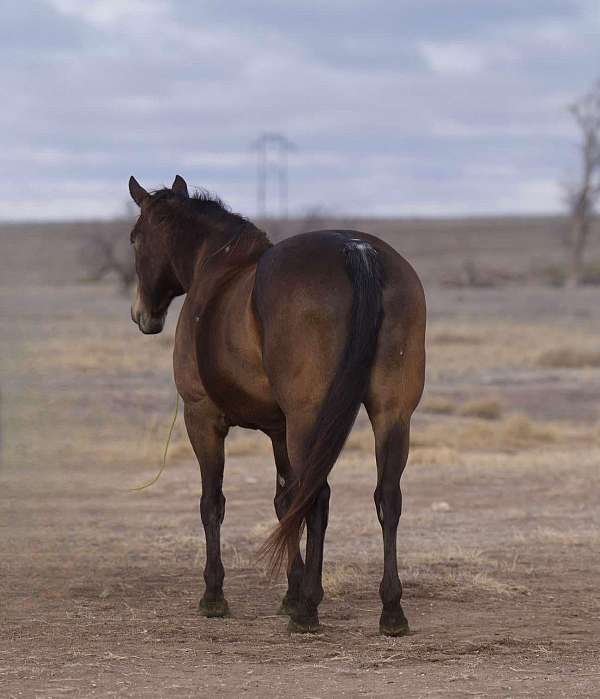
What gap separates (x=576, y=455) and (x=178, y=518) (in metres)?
5.45

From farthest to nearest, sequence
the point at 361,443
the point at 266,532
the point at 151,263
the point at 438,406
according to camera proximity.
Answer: the point at 438,406
the point at 361,443
the point at 266,532
the point at 151,263

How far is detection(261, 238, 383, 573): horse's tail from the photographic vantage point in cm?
590

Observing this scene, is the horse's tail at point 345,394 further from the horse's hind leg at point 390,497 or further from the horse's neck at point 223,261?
the horse's neck at point 223,261

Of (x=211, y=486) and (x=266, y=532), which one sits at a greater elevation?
(x=211, y=486)

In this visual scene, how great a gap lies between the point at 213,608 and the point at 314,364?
168 cm

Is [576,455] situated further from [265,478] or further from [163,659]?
[163,659]

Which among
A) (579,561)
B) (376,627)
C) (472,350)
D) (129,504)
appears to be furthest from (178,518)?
(472,350)

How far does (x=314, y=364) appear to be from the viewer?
19.8ft

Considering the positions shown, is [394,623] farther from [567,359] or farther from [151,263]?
[567,359]

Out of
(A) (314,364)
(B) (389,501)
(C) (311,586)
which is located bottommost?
(C) (311,586)

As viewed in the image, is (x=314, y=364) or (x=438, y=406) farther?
(x=438, y=406)

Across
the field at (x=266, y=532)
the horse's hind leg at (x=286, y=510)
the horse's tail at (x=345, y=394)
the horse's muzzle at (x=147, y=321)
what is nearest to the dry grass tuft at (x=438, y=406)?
the field at (x=266, y=532)

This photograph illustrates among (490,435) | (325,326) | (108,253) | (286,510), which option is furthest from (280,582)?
(108,253)

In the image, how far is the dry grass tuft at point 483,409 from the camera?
18.1m
